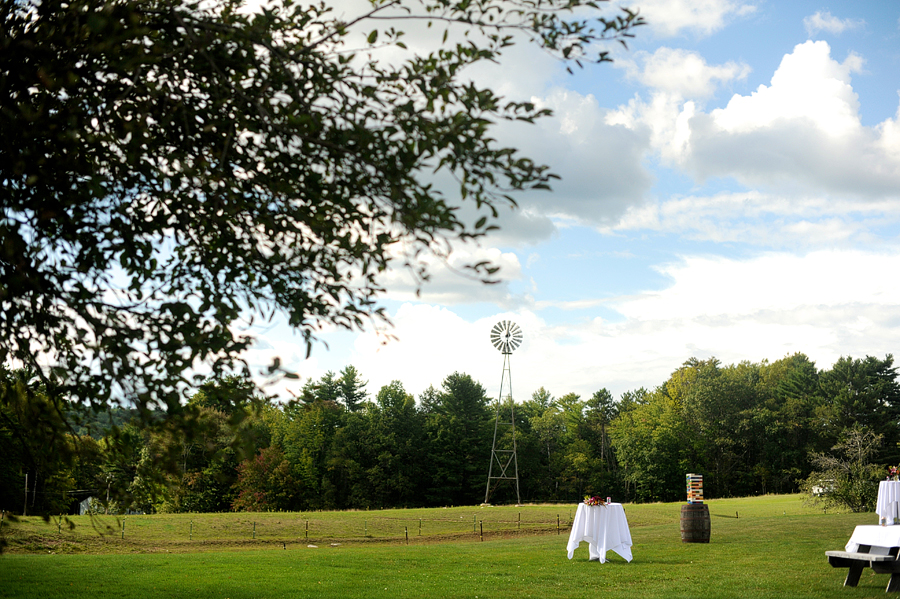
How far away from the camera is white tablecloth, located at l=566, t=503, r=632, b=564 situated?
52.7ft

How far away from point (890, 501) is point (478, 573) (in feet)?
47.5

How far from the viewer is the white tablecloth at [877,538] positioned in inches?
410

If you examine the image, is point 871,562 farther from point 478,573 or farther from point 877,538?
point 478,573

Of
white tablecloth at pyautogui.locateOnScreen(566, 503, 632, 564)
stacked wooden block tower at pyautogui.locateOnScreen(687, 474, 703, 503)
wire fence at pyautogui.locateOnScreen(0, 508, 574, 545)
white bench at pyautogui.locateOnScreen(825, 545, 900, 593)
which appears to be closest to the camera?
white bench at pyautogui.locateOnScreen(825, 545, 900, 593)

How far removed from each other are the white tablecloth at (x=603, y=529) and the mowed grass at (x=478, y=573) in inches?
13.1

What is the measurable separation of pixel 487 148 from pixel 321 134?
119cm

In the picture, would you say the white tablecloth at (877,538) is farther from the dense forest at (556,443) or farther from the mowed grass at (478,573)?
the dense forest at (556,443)

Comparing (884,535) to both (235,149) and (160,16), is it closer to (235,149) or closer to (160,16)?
(235,149)

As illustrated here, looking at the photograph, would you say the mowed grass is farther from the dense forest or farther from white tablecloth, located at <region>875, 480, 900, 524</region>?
the dense forest

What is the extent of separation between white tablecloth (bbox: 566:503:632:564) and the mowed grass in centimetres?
33

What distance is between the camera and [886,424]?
62.5 metres

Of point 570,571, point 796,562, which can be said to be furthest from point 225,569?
point 796,562

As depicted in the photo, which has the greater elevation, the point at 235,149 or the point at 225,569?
the point at 235,149

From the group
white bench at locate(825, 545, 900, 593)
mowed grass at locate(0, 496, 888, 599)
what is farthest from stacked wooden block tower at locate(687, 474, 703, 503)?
white bench at locate(825, 545, 900, 593)
